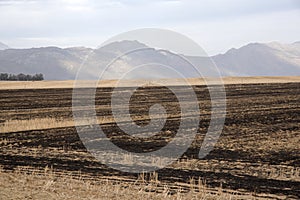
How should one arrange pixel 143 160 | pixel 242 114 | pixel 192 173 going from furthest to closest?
pixel 242 114 → pixel 143 160 → pixel 192 173

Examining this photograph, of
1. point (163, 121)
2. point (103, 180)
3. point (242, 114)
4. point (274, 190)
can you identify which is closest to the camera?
point (274, 190)

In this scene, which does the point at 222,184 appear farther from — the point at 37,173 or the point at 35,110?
the point at 35,110

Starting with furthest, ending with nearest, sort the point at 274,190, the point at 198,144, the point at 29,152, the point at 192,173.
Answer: the point at 198,144, the point at 29,152, the point at 192,173, the point at 274,190

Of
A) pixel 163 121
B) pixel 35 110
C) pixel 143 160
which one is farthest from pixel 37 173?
pixel 35 110

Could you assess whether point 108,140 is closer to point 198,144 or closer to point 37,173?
point 198,144

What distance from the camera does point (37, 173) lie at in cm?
1405

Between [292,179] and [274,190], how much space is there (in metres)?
1.50

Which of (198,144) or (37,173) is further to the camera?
(198,144)

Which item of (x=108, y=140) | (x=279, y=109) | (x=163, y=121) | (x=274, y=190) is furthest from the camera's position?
(x=279, y=109)

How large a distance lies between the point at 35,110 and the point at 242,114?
51.0 ft

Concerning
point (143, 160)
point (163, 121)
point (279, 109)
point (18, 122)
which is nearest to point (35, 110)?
point (18, 122)

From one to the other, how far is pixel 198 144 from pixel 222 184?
6.86 metres

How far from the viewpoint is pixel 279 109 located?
33.9m

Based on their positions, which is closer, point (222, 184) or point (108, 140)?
point (222, 184)
